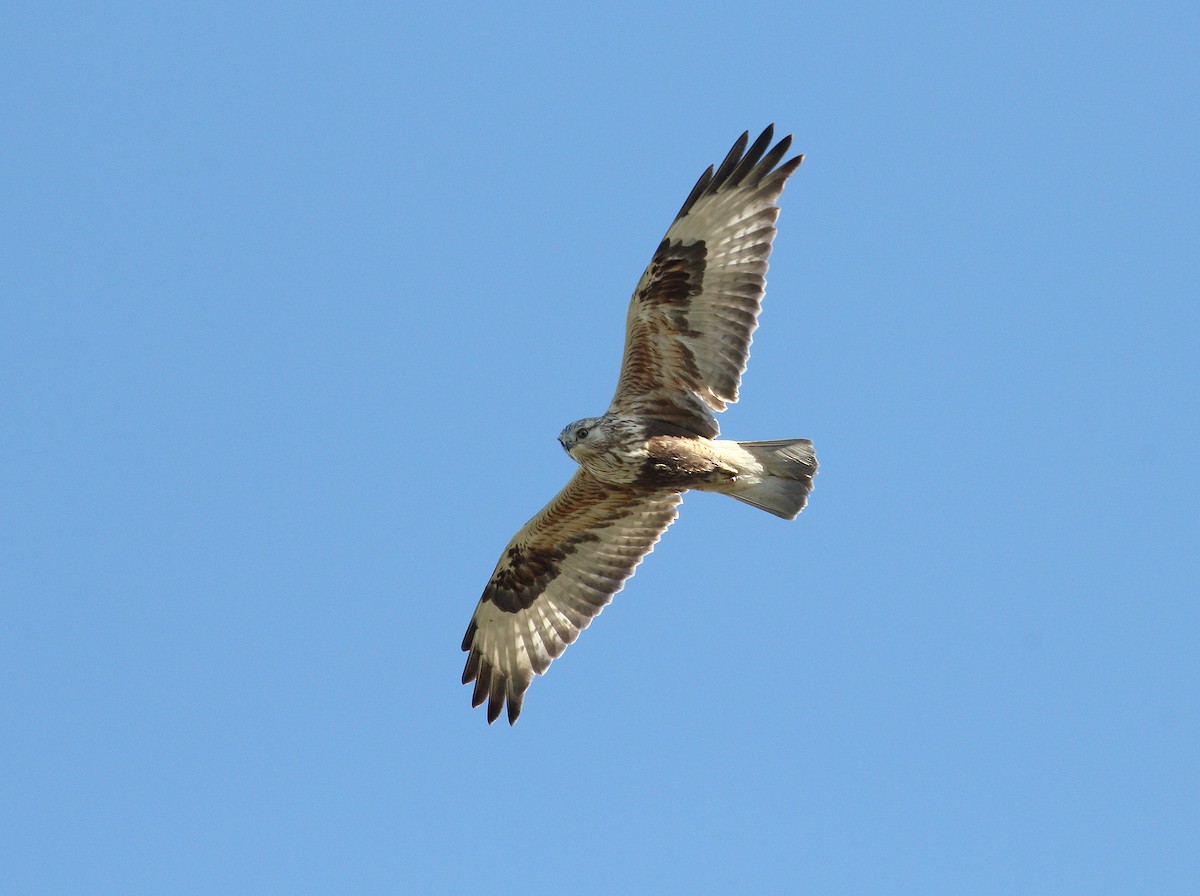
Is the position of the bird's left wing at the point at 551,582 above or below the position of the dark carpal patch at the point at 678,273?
below

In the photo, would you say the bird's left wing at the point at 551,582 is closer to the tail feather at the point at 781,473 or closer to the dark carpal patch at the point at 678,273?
the tail feather at the point at 781,473

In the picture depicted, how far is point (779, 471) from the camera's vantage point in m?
10.4

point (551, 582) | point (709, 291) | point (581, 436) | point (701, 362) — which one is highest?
point (709, 291)

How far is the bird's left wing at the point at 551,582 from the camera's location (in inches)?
436

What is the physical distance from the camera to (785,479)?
410 inches

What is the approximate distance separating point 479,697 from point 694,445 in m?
2.70

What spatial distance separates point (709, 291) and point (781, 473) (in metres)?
1.32

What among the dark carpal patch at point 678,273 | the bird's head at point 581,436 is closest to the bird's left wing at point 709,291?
the dark carpal patch at point 678,273

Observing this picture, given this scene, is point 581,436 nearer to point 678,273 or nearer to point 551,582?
point 678,273

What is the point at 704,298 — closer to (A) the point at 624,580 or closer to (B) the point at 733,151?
(B) the point at 733,151

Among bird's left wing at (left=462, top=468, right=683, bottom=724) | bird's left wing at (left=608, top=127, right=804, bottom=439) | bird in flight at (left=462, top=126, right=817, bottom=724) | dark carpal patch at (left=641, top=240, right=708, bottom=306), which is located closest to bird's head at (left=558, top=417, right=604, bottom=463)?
bird in flight at (left=462, top=126, right=817, bottom=724)

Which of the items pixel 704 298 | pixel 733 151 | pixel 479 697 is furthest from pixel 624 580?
pixel 733 151

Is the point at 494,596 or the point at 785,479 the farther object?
the point at 494,596

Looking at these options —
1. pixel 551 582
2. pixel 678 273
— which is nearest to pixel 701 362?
pixel 678 273
